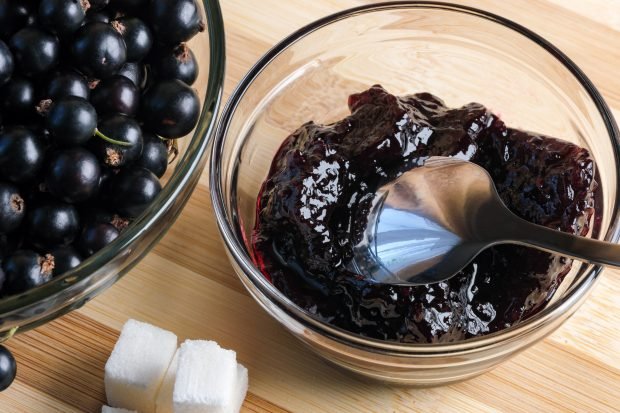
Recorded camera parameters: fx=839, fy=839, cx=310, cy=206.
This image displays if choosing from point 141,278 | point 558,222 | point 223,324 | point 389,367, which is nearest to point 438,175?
point 558,222

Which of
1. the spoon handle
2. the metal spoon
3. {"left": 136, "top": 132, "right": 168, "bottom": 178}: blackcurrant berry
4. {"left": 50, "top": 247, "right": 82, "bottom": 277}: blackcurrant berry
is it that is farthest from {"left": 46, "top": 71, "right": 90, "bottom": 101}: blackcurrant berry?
the spoon handle

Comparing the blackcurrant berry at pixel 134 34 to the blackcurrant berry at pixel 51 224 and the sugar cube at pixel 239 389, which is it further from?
the sugar cube at pixel 239 389

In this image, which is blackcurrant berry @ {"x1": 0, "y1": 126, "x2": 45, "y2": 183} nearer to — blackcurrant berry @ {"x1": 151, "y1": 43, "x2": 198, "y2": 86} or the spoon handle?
blackcurrant berry @ {"x1": 151, "y1": 43, "x2": 198, "y2": 86}

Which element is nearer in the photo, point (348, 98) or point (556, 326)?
point (556, 326)

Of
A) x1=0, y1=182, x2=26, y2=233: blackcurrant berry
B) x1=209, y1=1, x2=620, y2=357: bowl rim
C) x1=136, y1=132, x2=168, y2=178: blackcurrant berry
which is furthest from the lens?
x1=136, y1=132, x2=168, y2=178: blackcurrant berry

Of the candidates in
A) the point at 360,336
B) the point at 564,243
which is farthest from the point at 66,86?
the point at 564,243

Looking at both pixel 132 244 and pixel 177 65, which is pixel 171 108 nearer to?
pixel 177 65

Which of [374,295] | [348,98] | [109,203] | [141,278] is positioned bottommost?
[141,278]

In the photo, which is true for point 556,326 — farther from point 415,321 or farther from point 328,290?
point 328,290
